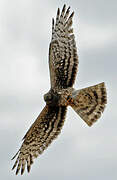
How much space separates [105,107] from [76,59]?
135cm

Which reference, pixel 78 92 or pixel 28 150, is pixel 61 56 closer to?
pixel 78 92

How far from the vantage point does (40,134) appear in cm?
1157

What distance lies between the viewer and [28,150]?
11.5m

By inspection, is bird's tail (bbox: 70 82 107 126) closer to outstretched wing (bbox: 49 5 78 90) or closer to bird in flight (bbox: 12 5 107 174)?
bird in flight (bbox: 12 5 107 174)

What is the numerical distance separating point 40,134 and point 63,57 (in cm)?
186

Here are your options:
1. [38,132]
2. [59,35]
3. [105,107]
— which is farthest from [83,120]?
[59,35]

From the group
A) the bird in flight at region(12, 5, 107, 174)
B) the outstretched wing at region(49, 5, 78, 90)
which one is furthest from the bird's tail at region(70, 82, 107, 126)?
the outstretched wing at region(49, 5, 78, 90)

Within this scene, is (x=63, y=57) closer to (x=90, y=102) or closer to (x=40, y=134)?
(x=90, y=102)

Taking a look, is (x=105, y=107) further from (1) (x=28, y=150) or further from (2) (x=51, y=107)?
(1) (x=28, y=150)

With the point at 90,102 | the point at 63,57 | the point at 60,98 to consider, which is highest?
the point at 63,57

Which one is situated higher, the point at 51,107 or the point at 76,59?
the point at 76,59

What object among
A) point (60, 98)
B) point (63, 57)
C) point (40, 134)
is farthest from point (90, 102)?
point (40, 134)

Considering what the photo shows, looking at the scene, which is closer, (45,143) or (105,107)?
(105,107)

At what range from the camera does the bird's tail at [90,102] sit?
10547 millimetres
